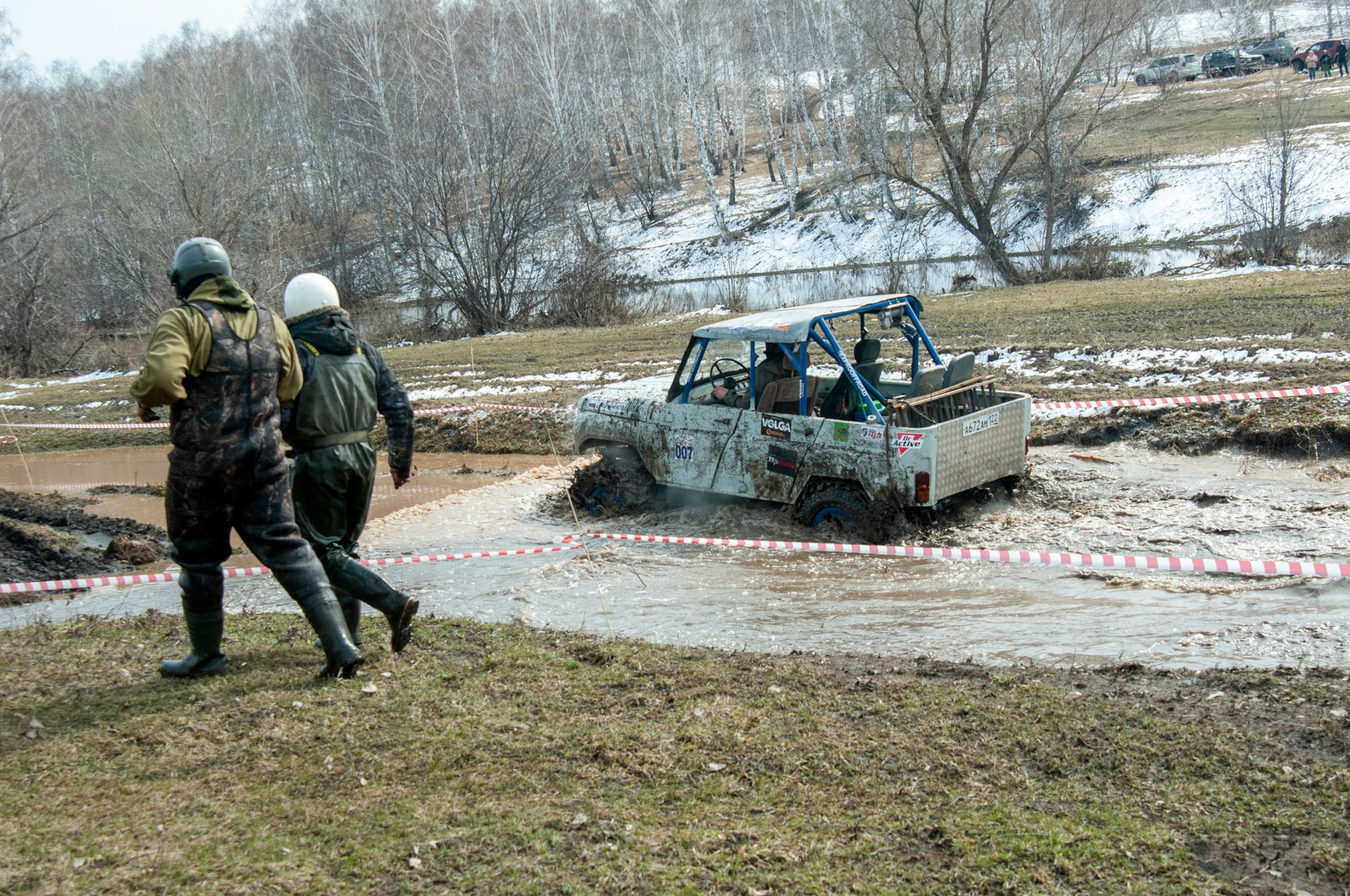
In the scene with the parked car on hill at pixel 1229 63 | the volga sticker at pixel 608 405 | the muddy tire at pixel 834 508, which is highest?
the parked car on hill at pixel 1229 63

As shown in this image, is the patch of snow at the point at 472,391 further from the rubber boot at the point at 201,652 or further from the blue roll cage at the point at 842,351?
the rubber boot at the point at 201,652

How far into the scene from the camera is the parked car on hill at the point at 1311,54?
4788 centimetres

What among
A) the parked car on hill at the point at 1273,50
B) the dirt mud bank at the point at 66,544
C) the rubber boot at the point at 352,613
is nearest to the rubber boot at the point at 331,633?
the rubber boot at the point at 352,613

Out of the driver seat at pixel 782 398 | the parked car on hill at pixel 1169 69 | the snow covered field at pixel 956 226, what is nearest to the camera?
the driver seat at pixel 782 398

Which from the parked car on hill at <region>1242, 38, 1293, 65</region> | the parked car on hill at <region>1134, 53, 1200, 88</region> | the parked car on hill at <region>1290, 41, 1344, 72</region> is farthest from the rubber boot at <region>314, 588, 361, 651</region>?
the parked car on hill at <region>1242, 38, 1293, 65</region>

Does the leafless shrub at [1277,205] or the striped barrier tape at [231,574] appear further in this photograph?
the leafless shrub at [1277,205]

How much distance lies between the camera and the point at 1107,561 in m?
7.05

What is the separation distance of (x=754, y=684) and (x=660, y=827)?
4.76 feet

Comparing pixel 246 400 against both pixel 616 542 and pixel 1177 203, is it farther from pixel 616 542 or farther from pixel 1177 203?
pixel 1177 203

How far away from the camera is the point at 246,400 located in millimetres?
4676

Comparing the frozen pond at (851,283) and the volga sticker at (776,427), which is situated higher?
the frozen pond at (851,283)

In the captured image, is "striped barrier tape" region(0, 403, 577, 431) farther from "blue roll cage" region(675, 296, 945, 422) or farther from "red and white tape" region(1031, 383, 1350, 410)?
"red and white tape" region(1031, 383, 1350, 410)

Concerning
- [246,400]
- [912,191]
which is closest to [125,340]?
[912,191]

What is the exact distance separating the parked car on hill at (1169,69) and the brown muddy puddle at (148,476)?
49.9 meters
